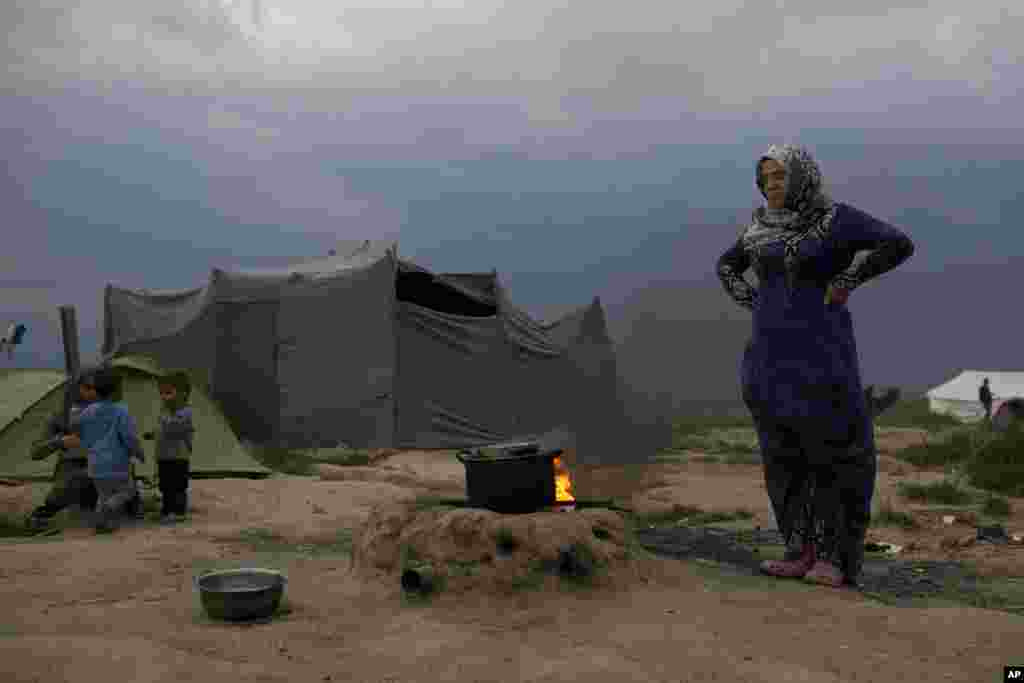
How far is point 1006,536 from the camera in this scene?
8.04 m

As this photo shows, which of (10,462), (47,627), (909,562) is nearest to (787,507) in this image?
(909,562)

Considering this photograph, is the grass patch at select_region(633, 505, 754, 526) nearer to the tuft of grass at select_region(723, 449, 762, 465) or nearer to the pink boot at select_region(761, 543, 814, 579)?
the pink boot at select_region(761, 543, 814, 579)

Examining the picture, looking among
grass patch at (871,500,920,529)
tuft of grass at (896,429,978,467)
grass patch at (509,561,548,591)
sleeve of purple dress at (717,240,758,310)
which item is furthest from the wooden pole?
tuft of grass at (896,429,978,467)

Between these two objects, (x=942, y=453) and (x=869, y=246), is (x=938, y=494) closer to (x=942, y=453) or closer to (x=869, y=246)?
(x=942, y=453)

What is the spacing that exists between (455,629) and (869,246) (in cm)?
347

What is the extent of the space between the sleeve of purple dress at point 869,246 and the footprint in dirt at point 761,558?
2030 millimetres

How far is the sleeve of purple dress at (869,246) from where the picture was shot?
549 centimetres

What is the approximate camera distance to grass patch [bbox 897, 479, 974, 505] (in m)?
Result: 10.6

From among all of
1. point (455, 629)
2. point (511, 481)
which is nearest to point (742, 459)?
point (511, 481)

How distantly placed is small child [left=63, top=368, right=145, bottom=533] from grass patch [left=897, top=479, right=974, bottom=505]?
8.83 metres

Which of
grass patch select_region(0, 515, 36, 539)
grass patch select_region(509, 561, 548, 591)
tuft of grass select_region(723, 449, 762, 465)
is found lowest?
tuft of grass select_region(723, 449, 762, 465)

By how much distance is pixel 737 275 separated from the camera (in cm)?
649

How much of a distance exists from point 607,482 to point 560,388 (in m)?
4.69

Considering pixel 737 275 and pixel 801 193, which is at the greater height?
pixel 801 193
